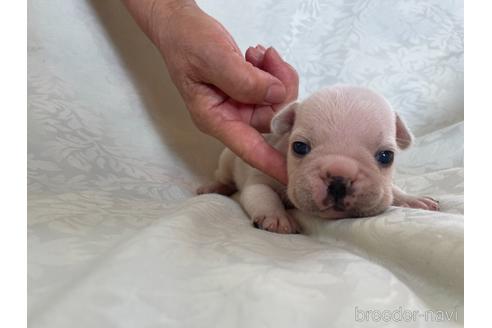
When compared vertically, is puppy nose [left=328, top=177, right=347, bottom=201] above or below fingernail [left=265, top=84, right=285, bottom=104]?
below

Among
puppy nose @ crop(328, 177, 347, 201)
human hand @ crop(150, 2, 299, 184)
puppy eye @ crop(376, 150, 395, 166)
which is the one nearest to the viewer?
puppy nose @ crop(328, 177, 347, 201)

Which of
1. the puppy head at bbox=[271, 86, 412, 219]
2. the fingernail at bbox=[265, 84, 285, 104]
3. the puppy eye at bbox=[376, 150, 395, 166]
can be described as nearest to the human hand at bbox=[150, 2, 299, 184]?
the fingernail at bbox=[265, 84, 285, 104]

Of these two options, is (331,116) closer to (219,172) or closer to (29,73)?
(219,172)

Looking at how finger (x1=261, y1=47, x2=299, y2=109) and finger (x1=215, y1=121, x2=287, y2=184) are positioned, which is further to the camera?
finger (x1=261, y1=47, x2=299, y2=109)

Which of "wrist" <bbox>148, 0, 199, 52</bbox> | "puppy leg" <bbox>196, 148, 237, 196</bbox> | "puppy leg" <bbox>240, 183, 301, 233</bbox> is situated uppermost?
"wrist" <bbox>148, 0, 199, 52</bbox>

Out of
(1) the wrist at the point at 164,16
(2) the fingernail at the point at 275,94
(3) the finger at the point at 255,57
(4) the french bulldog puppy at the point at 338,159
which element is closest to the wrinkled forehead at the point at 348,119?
(4) the french bulldog puppy at the point at 338,159

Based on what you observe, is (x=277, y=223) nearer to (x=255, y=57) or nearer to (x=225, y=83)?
(x=225, y=83)

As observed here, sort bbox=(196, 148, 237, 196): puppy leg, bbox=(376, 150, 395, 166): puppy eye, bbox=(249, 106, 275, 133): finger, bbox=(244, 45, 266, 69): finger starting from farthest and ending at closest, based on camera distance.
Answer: bbox=(196, 148, 237, 196): puppy leg, bbox=(244, 45, 266, 69): finger, bbox=(249, 106, 275, 133): finger, bbox=(376, 150, 395, 166): puppy eye

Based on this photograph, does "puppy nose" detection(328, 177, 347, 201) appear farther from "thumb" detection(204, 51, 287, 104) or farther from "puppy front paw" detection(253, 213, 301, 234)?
"thumb" detection(204, 51, 287, 104)

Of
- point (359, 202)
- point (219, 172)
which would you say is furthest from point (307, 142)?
point (219, 172)
